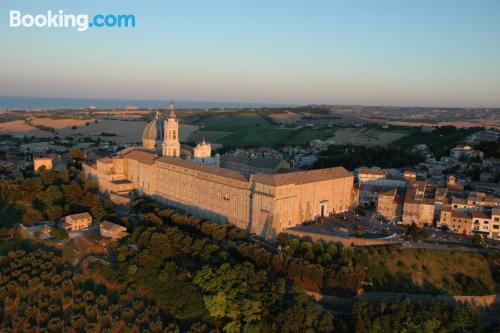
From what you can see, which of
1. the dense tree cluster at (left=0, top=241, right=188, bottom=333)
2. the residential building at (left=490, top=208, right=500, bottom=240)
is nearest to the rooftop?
the dense tree cluster at (left=0, top=241, right=188, bottom=333)

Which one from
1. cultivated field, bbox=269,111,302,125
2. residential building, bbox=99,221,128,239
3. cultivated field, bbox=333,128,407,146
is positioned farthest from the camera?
cultivated field, bbox=269,111,302,125

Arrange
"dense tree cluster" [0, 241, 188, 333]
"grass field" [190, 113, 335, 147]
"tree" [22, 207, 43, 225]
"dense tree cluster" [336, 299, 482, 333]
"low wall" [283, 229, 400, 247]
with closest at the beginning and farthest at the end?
"dense tree cluster" [336, 299, 482, 333]
"dense tree cluster" [0, 241, 188, 333]
"low wall" [283, 229, 400, 247]
"tree" [22, 207, 43, 225]
"grass field" [190, 113, 335, 147]

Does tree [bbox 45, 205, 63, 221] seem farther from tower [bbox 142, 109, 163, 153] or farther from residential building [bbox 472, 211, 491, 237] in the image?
residential building [bbox 472, 211, 491, 237]

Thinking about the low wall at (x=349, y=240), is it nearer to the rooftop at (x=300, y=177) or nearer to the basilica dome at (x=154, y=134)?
the rooftop at (x=300, y=177)

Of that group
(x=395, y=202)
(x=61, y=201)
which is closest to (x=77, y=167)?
(x=61, y=201)

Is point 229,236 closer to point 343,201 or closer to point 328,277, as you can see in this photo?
point 328,277

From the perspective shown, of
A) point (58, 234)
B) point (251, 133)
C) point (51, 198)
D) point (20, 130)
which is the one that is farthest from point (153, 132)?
point (20, 130)
